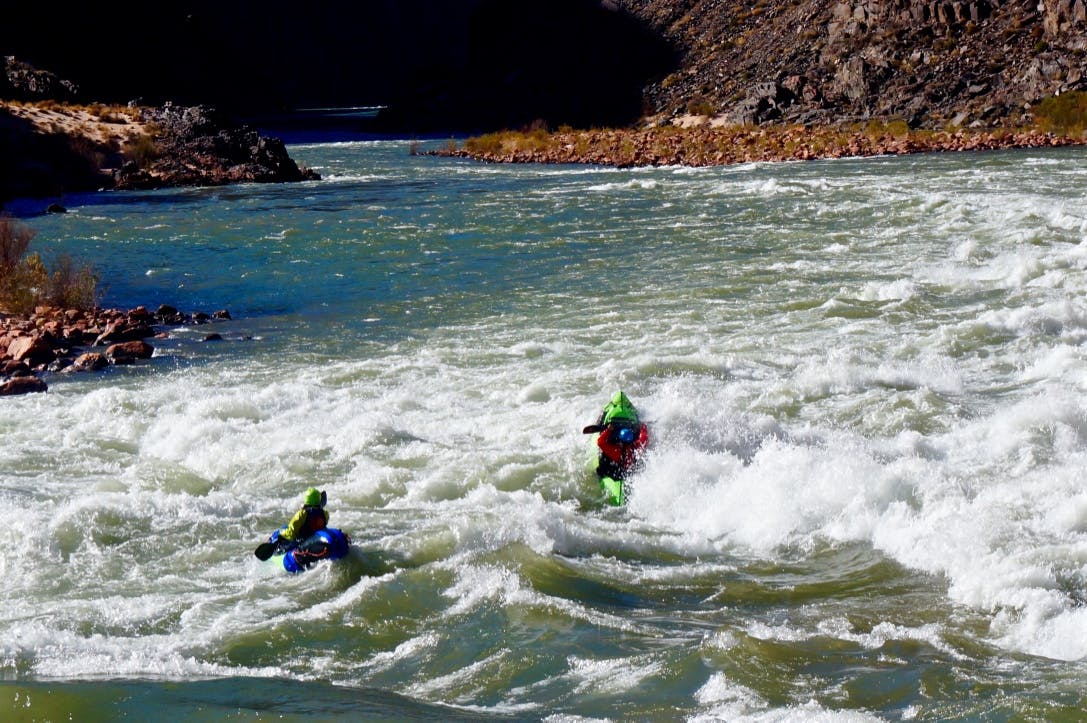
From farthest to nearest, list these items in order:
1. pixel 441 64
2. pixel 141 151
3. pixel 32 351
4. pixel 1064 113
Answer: pixel 441 64 < pixel 141 151 < pixel 1064 113 < pixel 32 351

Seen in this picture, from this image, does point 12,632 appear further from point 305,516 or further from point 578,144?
point 578,144

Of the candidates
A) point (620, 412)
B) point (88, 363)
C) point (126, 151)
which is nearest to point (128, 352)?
point (88, 363)

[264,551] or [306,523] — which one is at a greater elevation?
[306,523]

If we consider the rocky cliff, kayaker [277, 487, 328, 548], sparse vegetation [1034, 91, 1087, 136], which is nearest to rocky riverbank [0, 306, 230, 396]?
kayaker [277, 487, 328, 548]

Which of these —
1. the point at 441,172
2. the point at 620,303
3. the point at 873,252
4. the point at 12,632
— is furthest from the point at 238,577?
the point at 441,172

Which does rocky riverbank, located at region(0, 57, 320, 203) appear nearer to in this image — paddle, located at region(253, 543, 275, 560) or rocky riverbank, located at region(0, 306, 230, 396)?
rocky riverbank, located at region(0, 306, 230, 396)

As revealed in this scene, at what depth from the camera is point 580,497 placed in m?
9.56

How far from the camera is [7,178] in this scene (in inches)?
1393

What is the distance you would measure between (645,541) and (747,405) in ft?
11.1

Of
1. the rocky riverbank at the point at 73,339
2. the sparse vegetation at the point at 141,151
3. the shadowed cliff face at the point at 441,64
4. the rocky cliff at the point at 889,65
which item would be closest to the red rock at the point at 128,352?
the rocky riverbank at the point at 73,339

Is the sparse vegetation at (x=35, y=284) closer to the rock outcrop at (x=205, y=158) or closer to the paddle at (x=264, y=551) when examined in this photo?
the paddle at (x=264, y=551)

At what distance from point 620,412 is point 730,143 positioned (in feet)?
114

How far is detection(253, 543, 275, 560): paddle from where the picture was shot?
7840 mm

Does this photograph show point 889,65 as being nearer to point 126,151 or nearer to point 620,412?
point 126,151
